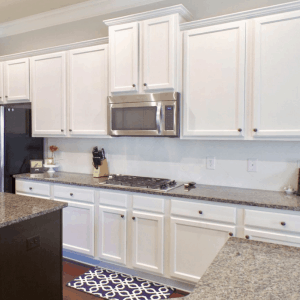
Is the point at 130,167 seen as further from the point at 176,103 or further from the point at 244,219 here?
the point at 244,219

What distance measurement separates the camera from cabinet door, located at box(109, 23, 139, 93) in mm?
2809

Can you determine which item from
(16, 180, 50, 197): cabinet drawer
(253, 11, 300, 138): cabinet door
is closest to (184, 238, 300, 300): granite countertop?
(253, 11, 300, 138): cabinet door

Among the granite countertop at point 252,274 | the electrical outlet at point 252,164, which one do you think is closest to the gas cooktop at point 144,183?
the electrical outlet at point 252,164

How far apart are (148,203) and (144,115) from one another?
2.78ft

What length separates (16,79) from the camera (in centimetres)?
372

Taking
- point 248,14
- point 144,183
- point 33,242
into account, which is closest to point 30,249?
point 33,242

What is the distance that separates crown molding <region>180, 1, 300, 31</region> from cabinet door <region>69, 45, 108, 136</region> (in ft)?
3.20

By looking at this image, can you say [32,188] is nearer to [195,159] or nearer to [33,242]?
[33,242]

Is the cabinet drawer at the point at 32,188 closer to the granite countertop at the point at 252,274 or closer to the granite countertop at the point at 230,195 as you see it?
the granite countertop at the point at 230,195

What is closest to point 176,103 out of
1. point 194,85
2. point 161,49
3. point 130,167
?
point 194,85

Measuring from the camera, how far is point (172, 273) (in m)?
2.51

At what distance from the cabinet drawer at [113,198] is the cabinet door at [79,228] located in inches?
6.6

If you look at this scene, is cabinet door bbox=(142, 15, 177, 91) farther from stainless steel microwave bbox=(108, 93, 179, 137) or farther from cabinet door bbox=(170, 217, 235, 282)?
cabinet door bbox=(170, 217, 235, 282)

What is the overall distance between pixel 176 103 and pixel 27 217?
5.28 feet
